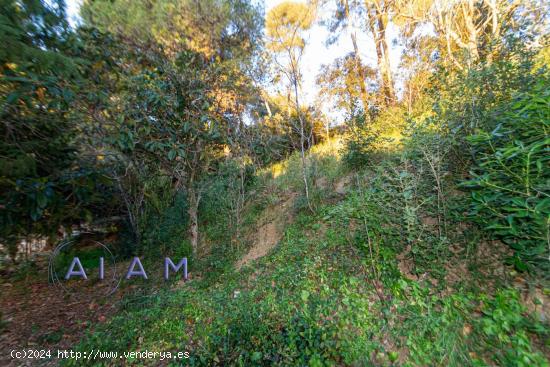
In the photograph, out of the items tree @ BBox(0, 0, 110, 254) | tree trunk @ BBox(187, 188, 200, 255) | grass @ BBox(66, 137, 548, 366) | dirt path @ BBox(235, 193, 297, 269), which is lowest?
grass @ BBox(66, 137, 548, 366)

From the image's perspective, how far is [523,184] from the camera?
5.23ft

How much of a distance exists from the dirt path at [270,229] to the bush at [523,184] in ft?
8.95

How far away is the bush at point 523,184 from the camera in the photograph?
5.01ft

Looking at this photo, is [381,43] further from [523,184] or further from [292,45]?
[523,184]

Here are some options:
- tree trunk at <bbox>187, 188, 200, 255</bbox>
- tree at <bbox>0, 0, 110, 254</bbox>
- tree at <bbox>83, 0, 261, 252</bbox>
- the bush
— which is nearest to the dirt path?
tree trunk at <bbox>187, 188, 200, 255</bbox>

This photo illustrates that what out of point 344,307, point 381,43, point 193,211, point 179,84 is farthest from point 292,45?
point 381,43

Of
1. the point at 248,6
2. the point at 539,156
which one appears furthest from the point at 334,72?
the point at 539,156

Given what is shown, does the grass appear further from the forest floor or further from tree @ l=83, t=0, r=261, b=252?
tree @ l=83, t=0, r=261, b=252

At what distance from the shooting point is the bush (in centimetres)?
153

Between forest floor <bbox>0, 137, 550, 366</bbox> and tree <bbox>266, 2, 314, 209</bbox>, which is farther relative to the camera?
tree <bbox>266, 2, 314, 209</bbox>

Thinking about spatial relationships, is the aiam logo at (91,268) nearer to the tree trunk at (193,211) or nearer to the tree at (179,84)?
the tree trunk at (193,211)

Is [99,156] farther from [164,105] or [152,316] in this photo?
[152,316]

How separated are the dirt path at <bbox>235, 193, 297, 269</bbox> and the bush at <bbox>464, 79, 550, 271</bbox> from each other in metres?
2.73

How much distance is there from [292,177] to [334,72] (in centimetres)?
391
